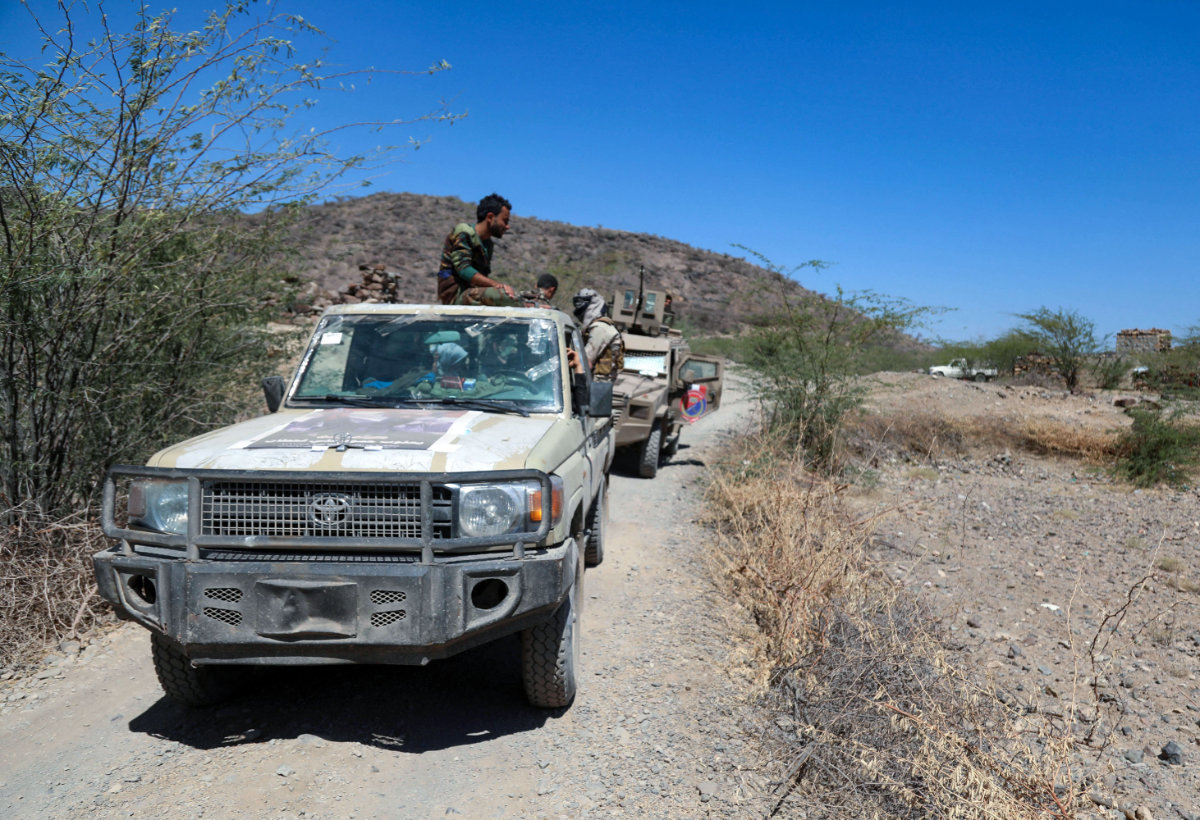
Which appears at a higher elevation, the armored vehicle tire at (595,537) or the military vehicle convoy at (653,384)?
the military vehicle convoy at (653,384)

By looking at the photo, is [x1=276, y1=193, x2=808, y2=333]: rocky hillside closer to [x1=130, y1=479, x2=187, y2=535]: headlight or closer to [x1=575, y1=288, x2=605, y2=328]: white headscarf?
[x1=575, y1=288, x2=605, y2=328]: white headscarf

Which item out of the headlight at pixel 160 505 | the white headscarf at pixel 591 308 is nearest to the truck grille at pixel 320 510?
the headlight at pixel 160 505

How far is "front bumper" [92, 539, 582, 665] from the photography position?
2723 millimetres

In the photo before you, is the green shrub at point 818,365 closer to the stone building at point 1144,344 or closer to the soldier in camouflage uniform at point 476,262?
the soldier in camouflage uniform at point 476,262

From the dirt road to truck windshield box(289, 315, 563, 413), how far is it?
1.35 meters

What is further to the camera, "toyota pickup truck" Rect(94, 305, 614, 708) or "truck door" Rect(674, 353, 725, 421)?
"truck door" Rect(674, 353, 725, 421)

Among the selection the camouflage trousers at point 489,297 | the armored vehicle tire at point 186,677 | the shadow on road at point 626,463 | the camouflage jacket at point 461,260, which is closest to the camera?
the armored vehicle tire at point 186,677

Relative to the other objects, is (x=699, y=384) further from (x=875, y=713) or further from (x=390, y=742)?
→ (x=390, y=742)

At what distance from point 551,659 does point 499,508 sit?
2.57 ft

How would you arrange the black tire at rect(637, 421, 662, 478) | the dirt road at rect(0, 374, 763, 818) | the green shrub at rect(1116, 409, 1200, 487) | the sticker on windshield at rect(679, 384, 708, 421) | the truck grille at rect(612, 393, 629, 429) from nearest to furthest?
1. the dirt road at rect(0, 374, 763, 818)
2. the truck grille at rect(612, 393, 629, 429)
3. the black tire at rect(637, 421, 662, 478)
4. the green shrub at rect(1116, 409, 1200, 487)
5. the sticker on windshield at rect(679, 384, 708, 421)

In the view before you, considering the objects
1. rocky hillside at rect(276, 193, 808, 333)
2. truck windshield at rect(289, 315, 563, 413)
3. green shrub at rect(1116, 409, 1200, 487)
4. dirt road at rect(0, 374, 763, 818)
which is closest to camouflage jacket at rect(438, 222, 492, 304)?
truck windshield at rect(289, 315, 563, 413)

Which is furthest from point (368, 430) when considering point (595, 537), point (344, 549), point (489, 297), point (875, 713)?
point (595, 537)

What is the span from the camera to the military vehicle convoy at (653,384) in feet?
29.1

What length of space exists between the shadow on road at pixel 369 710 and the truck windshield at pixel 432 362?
4.33ft
